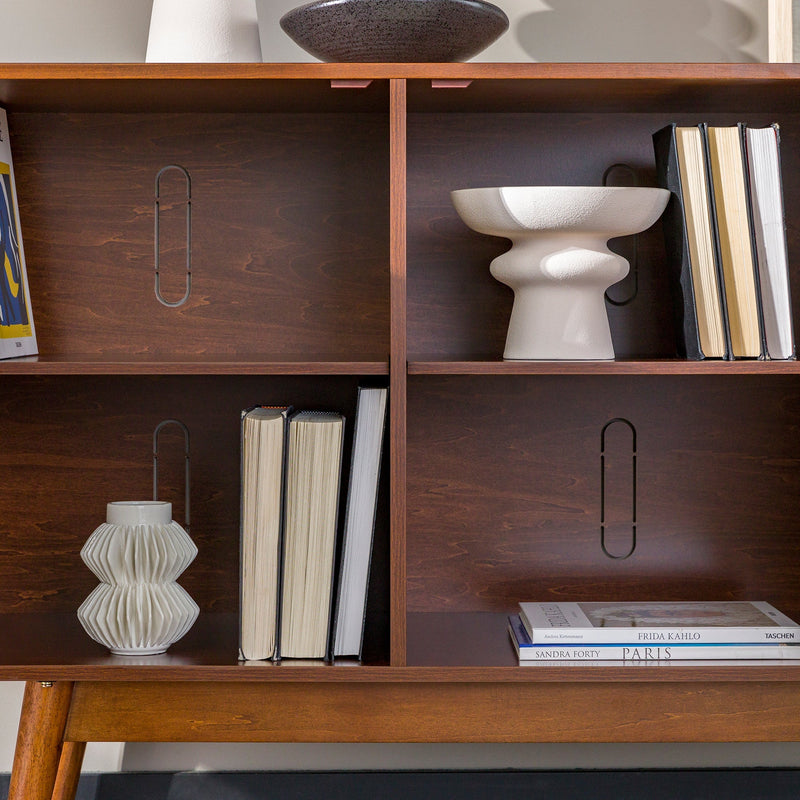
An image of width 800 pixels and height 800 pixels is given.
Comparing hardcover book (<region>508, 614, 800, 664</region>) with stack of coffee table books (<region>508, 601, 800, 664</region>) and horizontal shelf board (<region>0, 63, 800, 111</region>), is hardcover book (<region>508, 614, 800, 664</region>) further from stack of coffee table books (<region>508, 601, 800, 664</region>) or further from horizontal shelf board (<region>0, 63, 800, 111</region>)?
horizontal shelf board (<region>0, 63, 800, 111</region>)

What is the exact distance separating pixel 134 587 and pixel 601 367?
0.66 metres

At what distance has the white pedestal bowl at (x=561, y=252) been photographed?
119 centimetres

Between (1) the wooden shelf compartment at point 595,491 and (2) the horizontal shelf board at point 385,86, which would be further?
(1) the wooden shelf compartment at point 595,491

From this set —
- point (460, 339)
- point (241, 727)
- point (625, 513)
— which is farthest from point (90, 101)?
point (625, 513)

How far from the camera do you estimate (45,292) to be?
1.42 metres

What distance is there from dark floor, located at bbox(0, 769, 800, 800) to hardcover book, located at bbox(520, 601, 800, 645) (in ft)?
1.31

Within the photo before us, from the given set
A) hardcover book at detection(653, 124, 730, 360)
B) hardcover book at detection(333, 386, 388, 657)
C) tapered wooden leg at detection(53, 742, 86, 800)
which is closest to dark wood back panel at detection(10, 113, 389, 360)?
hardcover book at detection(333, 386, 388, 657)

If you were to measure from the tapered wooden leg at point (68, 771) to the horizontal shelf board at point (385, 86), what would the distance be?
91 centimetres

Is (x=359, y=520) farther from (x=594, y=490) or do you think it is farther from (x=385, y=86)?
(x=385, y=86)

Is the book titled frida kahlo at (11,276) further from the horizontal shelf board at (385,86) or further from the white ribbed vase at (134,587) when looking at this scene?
the white ribbed vase at (134,587)

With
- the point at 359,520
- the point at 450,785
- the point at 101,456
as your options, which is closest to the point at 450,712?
the point at 359,520

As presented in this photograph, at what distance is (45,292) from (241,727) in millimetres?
707

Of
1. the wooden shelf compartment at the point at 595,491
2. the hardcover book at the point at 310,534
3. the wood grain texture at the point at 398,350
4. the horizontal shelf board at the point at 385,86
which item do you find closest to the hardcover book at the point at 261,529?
the hardcover book at the point at 310,534

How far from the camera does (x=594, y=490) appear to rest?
1446 mm
